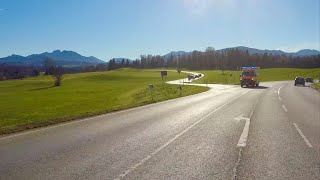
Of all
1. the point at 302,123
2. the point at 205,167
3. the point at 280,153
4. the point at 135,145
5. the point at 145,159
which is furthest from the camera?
the point at 302,123

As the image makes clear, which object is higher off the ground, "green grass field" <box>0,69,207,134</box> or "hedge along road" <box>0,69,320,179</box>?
"hedge along road" <box>0,69,320,179</box>

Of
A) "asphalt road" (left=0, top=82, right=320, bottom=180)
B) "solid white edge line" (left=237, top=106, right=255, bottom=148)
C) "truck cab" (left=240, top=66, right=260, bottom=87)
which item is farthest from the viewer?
"truck cab" (left=240, top=66, right=260, bottom=87)

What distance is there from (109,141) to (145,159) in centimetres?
257

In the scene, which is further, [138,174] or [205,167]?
[205,167]

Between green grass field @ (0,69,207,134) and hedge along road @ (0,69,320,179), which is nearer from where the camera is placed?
hedge along road @ (0,69,320,179)

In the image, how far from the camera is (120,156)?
8258mm

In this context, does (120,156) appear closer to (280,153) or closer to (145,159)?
(145,159)

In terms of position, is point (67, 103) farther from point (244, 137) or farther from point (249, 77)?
point (244, 137)

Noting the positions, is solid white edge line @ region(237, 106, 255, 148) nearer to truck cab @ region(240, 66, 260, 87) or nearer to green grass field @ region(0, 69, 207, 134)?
green grass field @ region(0, 69, 207, 134)

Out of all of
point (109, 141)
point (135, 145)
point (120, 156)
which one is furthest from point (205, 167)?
point (109, 141)

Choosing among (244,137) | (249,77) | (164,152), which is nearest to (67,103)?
(249,77)

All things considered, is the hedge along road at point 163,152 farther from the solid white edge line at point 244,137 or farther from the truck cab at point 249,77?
the truck cab at point 249,77

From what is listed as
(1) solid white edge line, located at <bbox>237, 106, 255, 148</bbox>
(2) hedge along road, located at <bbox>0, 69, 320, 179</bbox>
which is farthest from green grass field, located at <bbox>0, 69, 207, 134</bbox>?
(1) solid white edge line, located at <bbox>237, 106, 255, 148</bbox>

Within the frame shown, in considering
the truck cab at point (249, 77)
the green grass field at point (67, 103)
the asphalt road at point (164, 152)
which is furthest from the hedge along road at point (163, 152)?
the truck cab at point (249, 77)
